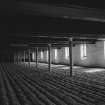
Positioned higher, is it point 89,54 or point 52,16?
point 52,16

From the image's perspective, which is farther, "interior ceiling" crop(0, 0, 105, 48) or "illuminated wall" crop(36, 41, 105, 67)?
"illuminated wall" crop(36, 41, 105, 67)

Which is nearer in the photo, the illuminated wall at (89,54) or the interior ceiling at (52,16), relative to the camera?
the interior ceiling at (52,16)

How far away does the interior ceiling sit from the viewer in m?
4.88

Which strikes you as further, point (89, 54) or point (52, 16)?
point (89, 54)

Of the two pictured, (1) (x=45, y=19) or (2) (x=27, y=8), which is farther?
(1) (x=45, y=19)

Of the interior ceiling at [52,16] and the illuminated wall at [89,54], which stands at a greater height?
the interior ceiling at [52,16]

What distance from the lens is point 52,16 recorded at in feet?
22.0

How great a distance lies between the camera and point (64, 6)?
5027 mm

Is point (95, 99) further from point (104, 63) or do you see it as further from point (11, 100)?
point (104, 63)

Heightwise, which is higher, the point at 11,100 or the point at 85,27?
the point at 85,27

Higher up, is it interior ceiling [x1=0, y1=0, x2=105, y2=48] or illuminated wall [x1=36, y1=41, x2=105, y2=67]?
interior ceiling [x1=0, y1=0, x2=105, y2=48]

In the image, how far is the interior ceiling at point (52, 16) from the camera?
4.88 meters

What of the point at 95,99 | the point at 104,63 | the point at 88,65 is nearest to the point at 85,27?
the point at 95,99

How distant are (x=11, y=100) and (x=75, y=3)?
4.45m
